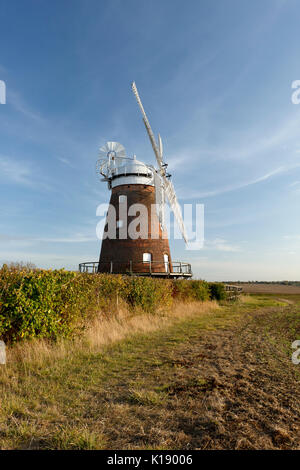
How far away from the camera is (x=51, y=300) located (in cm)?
657

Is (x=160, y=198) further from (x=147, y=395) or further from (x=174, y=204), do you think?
(x=147, y=395)

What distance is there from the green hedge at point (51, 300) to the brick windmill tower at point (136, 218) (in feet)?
30.5

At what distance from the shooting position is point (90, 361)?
5805mm

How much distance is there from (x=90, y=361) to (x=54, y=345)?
1103 millimetres

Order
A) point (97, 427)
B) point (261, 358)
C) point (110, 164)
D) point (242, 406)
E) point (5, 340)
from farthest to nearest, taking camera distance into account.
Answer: point (110, 164) → point (261, 358) → point (5, 340) → point (242, 406) → point (97, 427)

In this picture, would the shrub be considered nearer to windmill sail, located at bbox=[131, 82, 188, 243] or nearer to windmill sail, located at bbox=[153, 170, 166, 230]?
windmill sail, located at bbox=[131, 82, 188, 243]

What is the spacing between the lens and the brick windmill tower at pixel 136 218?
2022 cm

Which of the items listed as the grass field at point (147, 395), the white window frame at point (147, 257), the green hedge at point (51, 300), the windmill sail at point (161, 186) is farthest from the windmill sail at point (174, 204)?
the grass field at point (147, 395)

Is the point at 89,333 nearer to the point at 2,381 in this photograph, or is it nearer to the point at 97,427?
the point at 2,381

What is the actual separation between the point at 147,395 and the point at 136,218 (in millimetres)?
17359

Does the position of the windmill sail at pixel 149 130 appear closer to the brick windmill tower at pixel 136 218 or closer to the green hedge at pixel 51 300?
the brick windmill tower at pixel 136 218

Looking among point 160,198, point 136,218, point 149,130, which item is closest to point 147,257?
point 136,218

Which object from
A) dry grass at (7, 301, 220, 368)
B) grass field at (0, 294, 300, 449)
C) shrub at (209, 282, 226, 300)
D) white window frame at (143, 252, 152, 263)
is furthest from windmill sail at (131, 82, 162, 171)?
grass field at (0, 294, 300, 449)
